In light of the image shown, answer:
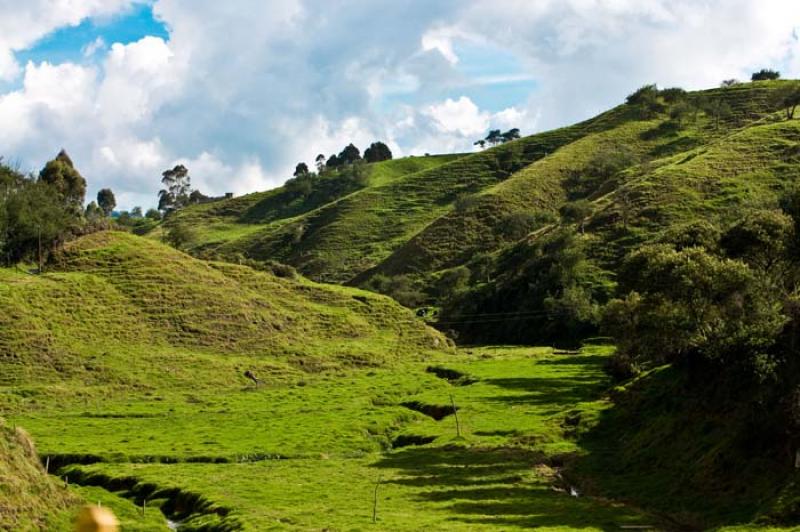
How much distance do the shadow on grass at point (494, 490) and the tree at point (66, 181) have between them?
114495mm

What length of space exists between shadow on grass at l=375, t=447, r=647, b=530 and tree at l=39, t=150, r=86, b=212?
376 feet

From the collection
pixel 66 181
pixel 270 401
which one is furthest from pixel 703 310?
pixel 66 181

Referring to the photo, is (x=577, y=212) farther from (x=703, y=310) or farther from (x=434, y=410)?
(x=703, y=310)

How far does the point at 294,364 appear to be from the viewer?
391 feet

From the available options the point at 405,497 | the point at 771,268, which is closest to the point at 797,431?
the point at 405,497

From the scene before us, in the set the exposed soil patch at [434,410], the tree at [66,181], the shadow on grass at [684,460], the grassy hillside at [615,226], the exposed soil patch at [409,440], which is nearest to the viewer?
the shadow on grass at [684,460]

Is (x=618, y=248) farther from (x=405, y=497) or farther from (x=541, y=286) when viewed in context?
(x=405, y=497)

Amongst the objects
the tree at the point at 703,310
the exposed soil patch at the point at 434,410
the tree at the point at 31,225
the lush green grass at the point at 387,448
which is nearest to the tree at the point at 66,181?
the tree at the point at 31,225

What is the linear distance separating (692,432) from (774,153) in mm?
142410

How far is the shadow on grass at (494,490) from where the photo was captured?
47938 millimetres

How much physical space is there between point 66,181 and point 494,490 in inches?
5377

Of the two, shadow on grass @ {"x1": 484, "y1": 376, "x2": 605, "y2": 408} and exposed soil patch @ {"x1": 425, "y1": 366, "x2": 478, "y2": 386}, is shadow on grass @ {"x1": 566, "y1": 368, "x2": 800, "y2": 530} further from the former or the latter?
exposed soil patch @ {"x1": 425, "y1": 366, "x2": 478, "y2": 386}

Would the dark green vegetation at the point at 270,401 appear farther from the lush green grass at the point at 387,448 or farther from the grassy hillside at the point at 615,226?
the grassy hillside at the point at 615,226

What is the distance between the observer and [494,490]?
56.7m
